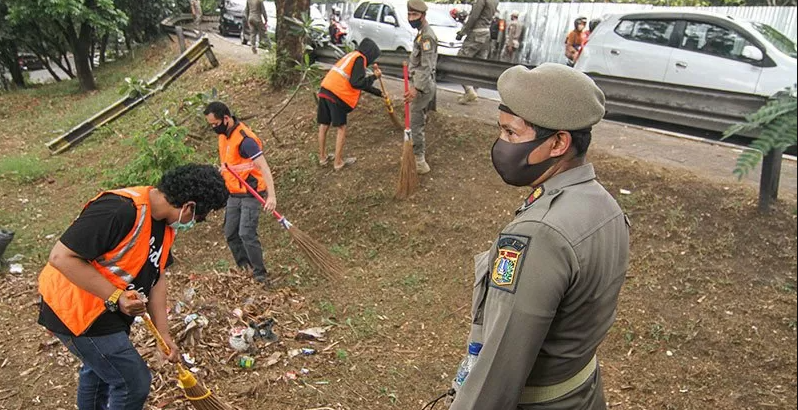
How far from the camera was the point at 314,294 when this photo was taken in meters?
4.80

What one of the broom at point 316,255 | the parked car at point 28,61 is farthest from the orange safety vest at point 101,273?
the parked car at point 28,61

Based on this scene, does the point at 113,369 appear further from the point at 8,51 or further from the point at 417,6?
the point at 8,51

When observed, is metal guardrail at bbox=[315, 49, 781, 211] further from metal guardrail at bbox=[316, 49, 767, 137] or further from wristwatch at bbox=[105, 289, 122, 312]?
wristwatch at bbox=[105, 289, 122, 312]

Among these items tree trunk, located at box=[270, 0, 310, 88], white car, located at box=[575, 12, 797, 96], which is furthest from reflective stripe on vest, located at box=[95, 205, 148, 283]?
tree trunk, located at box=[270, 0, 310, 88]

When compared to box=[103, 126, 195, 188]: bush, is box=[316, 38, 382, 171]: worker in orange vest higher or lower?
higher

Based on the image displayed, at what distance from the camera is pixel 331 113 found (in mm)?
6152

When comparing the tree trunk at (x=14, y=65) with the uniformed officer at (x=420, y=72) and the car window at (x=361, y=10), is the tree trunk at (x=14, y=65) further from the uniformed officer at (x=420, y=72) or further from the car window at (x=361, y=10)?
the uniformed officer at (x=420, y=72)

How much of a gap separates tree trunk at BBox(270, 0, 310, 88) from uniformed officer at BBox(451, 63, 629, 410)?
24.0ft

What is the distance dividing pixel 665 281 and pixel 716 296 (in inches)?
14.1

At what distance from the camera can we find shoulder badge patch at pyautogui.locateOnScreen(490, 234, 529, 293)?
137 cm

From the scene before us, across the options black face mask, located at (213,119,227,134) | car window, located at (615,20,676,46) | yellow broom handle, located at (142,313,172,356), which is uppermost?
car window, located at (615,20,676,46)

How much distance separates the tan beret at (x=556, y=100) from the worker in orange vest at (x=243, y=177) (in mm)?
3338

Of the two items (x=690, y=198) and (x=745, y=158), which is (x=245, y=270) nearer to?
(x=690, y=198)

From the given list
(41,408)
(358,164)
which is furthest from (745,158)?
(358,164)
